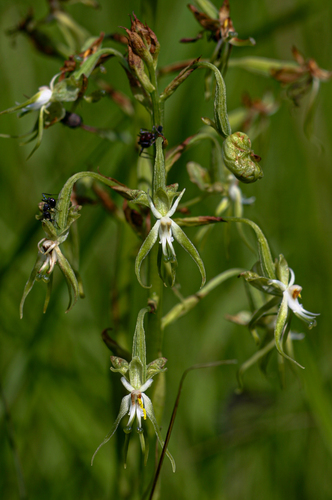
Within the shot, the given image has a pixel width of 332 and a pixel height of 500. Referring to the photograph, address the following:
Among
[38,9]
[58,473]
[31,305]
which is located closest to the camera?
[58,473]

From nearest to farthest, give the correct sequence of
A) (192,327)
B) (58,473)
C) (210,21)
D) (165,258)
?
(165,258), (210,21), (58,473), (192,327)

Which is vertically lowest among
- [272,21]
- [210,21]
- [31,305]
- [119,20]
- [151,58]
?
[31,305]

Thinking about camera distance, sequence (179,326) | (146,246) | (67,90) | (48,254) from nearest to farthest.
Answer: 1. (146,246)
2. (48,254)
3. (67,90)
4. (179,326)

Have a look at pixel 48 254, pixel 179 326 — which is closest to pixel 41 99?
pixel 48 254

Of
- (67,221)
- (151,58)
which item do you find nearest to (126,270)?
(67,221)

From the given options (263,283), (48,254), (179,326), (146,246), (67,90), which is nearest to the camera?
(146,246)

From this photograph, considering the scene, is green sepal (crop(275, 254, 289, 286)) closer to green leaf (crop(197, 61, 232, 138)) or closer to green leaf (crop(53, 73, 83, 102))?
green leaf (crop(197, 61, 232, 138))

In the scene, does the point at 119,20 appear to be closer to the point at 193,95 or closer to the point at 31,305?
the point at 193,95

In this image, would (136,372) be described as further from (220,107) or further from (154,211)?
(220,107)
